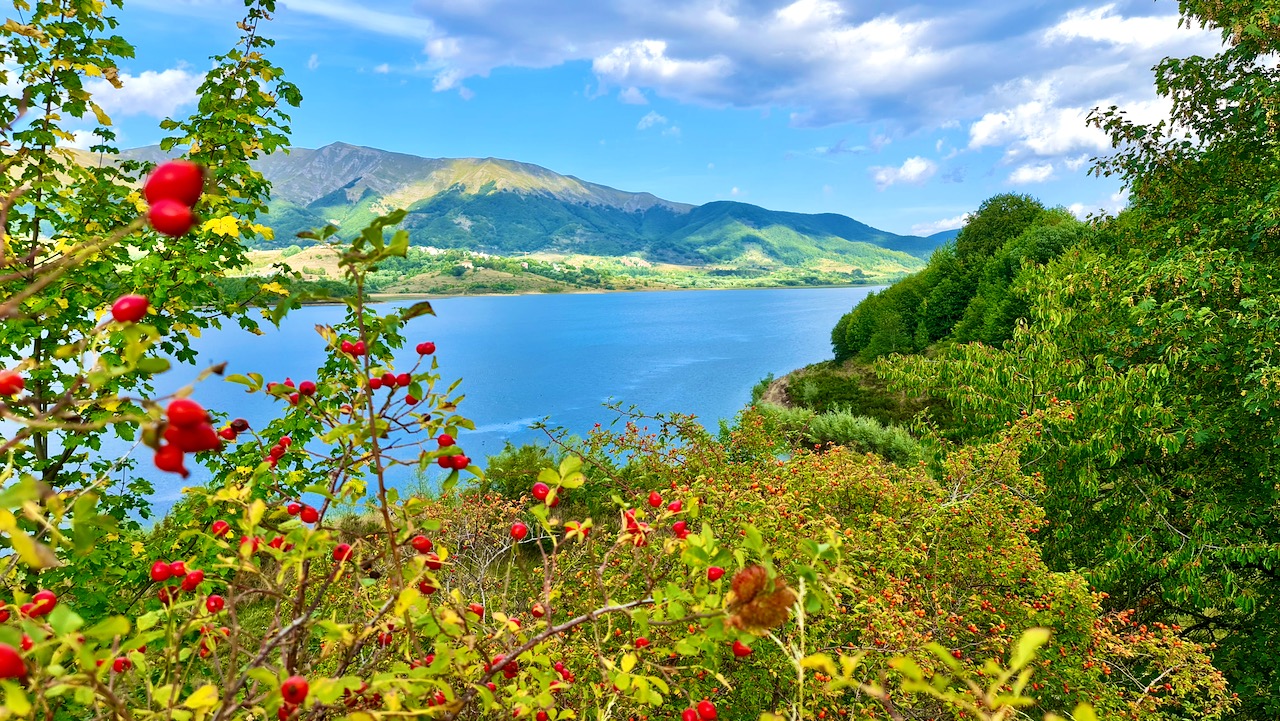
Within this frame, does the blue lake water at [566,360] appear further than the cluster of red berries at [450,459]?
Yes

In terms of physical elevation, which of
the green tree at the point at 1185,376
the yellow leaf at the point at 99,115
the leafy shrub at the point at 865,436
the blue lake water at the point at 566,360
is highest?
the yellow leaf at the point at 99,115

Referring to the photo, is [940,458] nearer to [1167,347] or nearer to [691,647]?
[1167,347]

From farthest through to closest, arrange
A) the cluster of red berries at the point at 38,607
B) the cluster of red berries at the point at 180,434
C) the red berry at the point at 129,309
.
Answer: the cluster of red berries at the point at 38,607, the red berry at the point at 129,309, the cluster of red berries at the point at 180,434

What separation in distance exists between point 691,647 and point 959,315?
114 ft

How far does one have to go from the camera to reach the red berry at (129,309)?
1.02 meters

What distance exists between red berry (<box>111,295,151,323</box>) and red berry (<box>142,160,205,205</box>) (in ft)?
0.64

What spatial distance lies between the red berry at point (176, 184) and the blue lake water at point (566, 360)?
1.65 metres

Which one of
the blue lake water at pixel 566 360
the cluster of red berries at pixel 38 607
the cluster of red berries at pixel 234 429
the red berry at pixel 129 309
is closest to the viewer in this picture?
the red berry at pixel 129 309

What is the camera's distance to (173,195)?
94 cm

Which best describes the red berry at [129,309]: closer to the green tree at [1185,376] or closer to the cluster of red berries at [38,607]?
the cluster of red berries at [38,607]

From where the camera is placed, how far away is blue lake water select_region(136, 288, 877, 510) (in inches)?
1262

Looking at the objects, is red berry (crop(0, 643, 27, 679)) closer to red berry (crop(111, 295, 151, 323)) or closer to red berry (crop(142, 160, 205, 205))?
red berry (crop(111, 295, 151, 323))

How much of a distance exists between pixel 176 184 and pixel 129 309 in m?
0.29

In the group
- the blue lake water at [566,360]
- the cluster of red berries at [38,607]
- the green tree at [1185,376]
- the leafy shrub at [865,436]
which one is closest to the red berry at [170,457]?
the cluster of red berries at [38,607]
